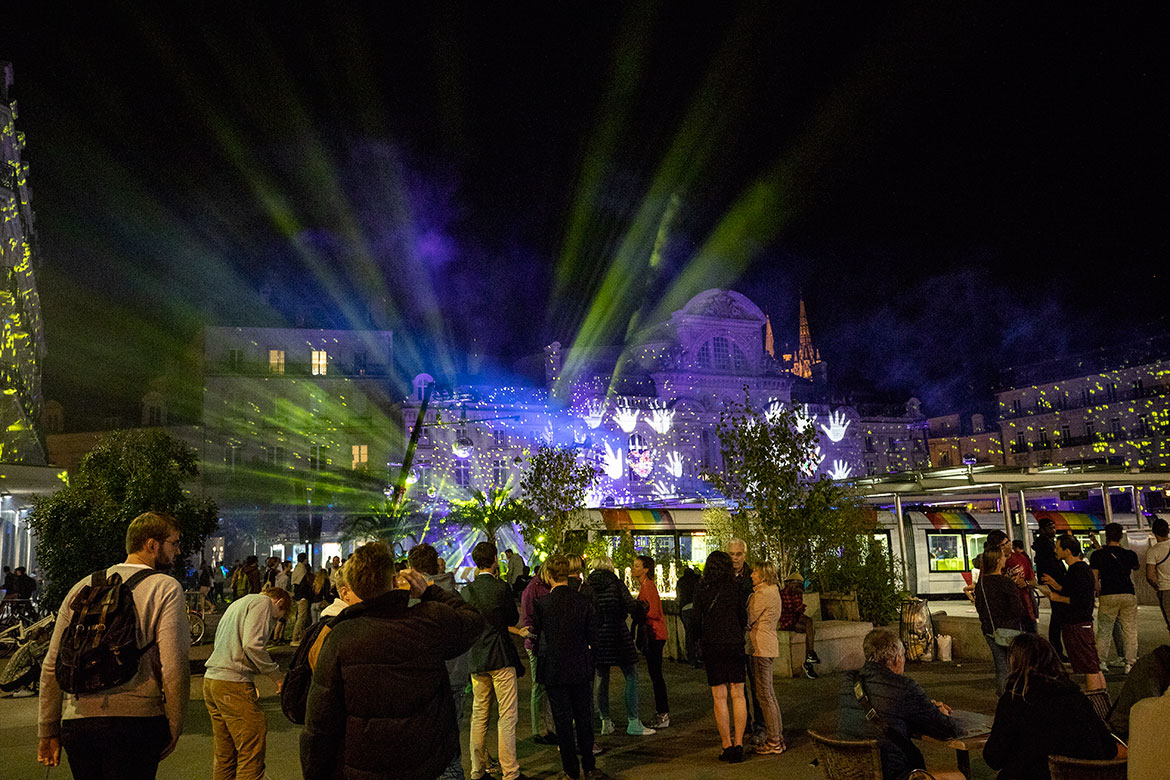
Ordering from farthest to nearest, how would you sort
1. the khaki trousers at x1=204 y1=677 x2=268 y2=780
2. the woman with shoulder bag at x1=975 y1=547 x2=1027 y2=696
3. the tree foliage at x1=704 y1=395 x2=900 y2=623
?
the tree foliage at x1=704 y1=395 x2=900 y2=623, the woman with shoulder bag at x1=975 y1=547 x2=1027 y2=696, the khaki trousers at x1=204 y1=677 x2=268 y2=780

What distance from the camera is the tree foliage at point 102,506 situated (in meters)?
12.8

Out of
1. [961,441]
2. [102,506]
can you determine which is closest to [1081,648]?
[102,506]

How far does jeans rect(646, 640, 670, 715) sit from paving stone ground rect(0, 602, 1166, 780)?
0.24 m

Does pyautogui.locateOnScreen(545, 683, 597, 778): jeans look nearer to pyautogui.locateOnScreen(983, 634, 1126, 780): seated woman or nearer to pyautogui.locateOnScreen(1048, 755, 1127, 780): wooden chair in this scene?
pyautogui.locateOnScreen(983, 634, 1126, 780): seated woman

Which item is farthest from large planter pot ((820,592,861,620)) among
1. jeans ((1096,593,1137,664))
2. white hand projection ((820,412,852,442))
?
white hand projection ((820,412,852,442))

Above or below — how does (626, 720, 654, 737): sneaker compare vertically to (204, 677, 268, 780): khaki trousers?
Answer: below

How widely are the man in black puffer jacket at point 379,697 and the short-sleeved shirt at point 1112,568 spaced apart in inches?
365

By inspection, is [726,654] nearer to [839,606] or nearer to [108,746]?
[108,746]

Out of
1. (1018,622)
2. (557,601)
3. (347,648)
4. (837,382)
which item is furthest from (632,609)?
(837,382)

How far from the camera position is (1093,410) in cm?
A: 4862

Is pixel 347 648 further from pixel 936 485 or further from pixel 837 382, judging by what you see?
pixel 837 382

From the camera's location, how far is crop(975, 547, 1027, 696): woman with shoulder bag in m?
7.84

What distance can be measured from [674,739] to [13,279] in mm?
24377

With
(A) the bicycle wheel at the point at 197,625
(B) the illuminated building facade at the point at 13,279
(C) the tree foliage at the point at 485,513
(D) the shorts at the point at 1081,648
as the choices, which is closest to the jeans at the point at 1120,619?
(D) the shorts at the point at 1081,648
